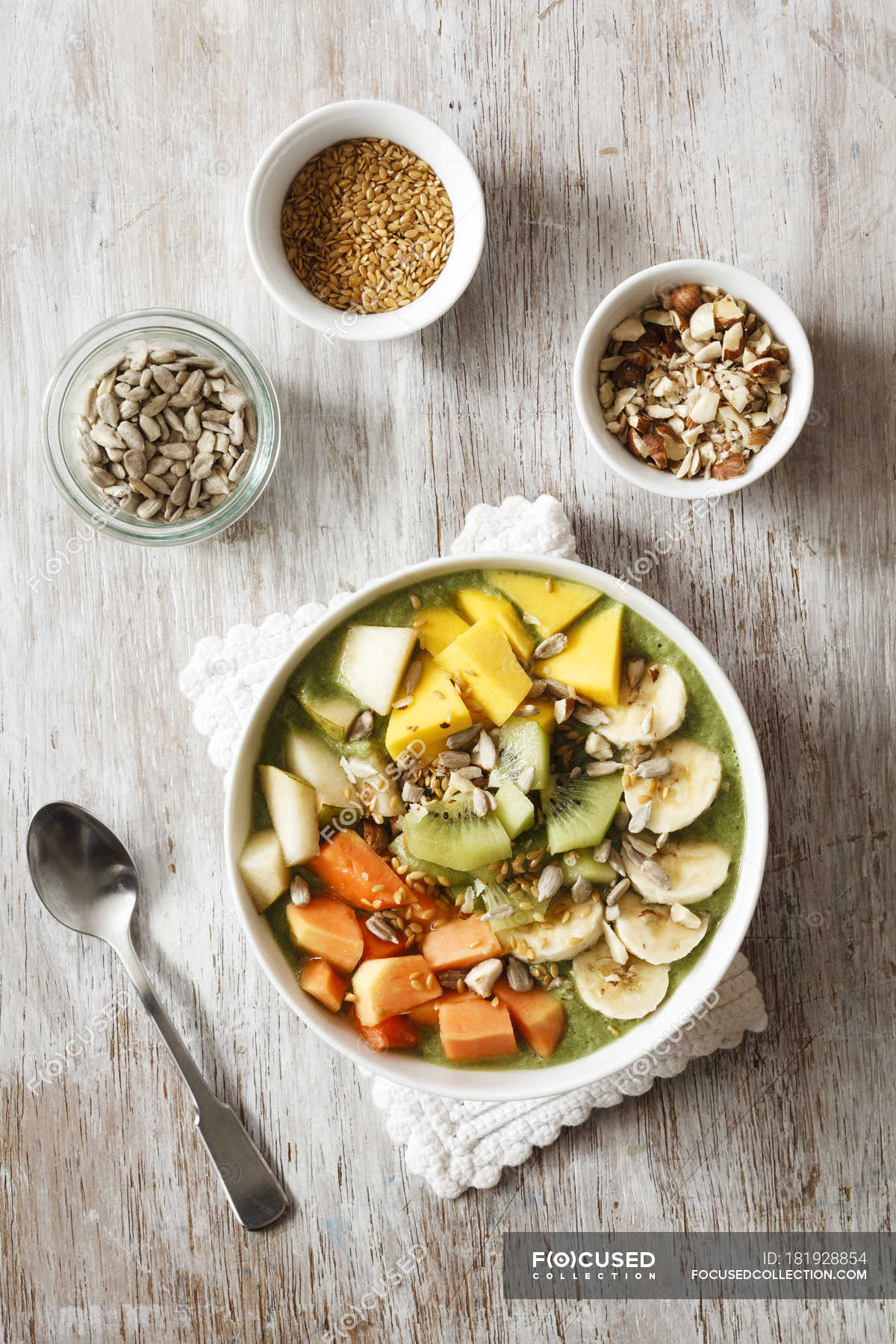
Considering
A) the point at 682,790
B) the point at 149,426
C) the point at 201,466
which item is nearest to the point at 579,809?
the point at 682,790

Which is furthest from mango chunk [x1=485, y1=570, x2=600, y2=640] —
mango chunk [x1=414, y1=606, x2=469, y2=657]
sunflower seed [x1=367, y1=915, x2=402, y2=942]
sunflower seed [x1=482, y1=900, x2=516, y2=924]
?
sunflower seed [x1=367, y1=915, x2=402, y2=942]

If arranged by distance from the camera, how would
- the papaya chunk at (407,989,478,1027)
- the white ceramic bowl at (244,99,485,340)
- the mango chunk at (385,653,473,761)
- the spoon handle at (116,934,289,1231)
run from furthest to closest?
the spoon handle at (116,934,289,1231) → the white ceramic bowl at (244,99,485,340) → the papaya chunk at (407,989,478,1027) → the mango chunk at (385,653,473,761)

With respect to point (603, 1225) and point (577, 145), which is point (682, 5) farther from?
point (603, 1225)

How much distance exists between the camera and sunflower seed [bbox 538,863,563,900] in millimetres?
1820

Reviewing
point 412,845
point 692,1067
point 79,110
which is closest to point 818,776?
point 692,1067

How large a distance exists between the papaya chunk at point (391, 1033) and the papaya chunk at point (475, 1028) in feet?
0.22

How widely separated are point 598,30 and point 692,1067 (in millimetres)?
2319

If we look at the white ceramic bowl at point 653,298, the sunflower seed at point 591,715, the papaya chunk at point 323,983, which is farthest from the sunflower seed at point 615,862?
the white ceramic bowl at point 653,298

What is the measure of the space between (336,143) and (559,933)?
1733 mm

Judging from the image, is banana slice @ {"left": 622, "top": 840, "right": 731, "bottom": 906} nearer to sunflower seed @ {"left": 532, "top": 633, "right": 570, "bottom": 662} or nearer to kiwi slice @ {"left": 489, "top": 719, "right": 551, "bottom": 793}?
kiwi slice @ {"left": 489, "top": 719, "right": 551, "bottom": 793}

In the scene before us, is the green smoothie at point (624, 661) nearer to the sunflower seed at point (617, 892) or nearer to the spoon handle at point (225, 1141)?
the sunflower seed at point (617, 892)

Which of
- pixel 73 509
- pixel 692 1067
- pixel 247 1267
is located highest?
pixel 73 509

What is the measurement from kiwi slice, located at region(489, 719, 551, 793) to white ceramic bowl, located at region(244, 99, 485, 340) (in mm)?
889

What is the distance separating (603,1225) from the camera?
7.09 ft
